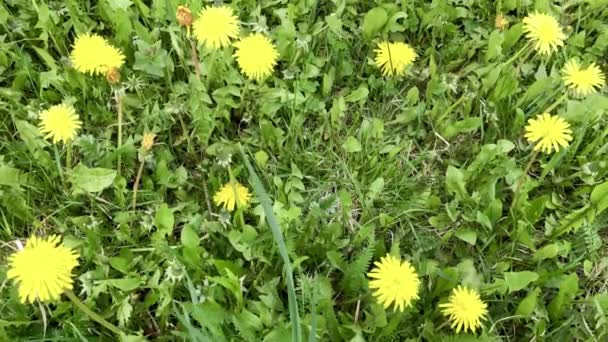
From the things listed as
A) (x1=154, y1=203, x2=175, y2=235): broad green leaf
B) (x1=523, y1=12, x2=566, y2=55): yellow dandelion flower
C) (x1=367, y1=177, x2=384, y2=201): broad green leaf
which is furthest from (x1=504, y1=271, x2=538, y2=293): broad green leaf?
(x1=154, y1=203, x2=175, y2=235): broad green leaf

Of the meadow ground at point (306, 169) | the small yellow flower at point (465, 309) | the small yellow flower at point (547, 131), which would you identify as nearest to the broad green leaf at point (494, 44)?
the meadow ground at point (306, 169)

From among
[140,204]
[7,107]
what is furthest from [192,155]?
[7,107]

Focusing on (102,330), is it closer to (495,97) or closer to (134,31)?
(134,31)

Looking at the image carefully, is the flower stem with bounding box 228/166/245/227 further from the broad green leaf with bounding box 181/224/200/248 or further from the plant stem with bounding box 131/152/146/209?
the plant stem with bounding box 131/152/146/209

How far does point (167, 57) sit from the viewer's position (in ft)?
7.19

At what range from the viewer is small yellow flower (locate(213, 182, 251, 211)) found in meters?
1.96

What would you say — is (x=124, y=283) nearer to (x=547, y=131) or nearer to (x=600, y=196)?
(x=547, y=131)

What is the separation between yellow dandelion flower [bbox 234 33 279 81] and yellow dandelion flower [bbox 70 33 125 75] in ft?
1.19

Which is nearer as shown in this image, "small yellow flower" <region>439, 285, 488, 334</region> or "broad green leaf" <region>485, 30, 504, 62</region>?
"small yellow flower" <region>439, 285, 488, 334</region>

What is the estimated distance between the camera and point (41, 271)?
1.56m

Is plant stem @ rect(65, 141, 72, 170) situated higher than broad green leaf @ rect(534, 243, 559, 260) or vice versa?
plant stem @ rect(65, 141, 72, 170)

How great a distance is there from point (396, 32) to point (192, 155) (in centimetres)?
86

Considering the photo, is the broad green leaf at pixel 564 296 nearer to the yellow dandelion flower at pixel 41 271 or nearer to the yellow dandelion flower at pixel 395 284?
the yellow dandelion flower at pixel 395 284

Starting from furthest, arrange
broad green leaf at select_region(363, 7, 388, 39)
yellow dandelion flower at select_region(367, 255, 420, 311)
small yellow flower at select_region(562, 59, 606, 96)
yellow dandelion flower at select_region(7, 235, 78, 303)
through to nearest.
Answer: broad green leaf at select_region(363, 7, 388, 39), small yellow flower at select_region(562, 59, 606, 96), yellow dandelion flower at select_region(367, 255, 420, 311), yellow dandelion flower at select_region(7, 235, 78, 303)
